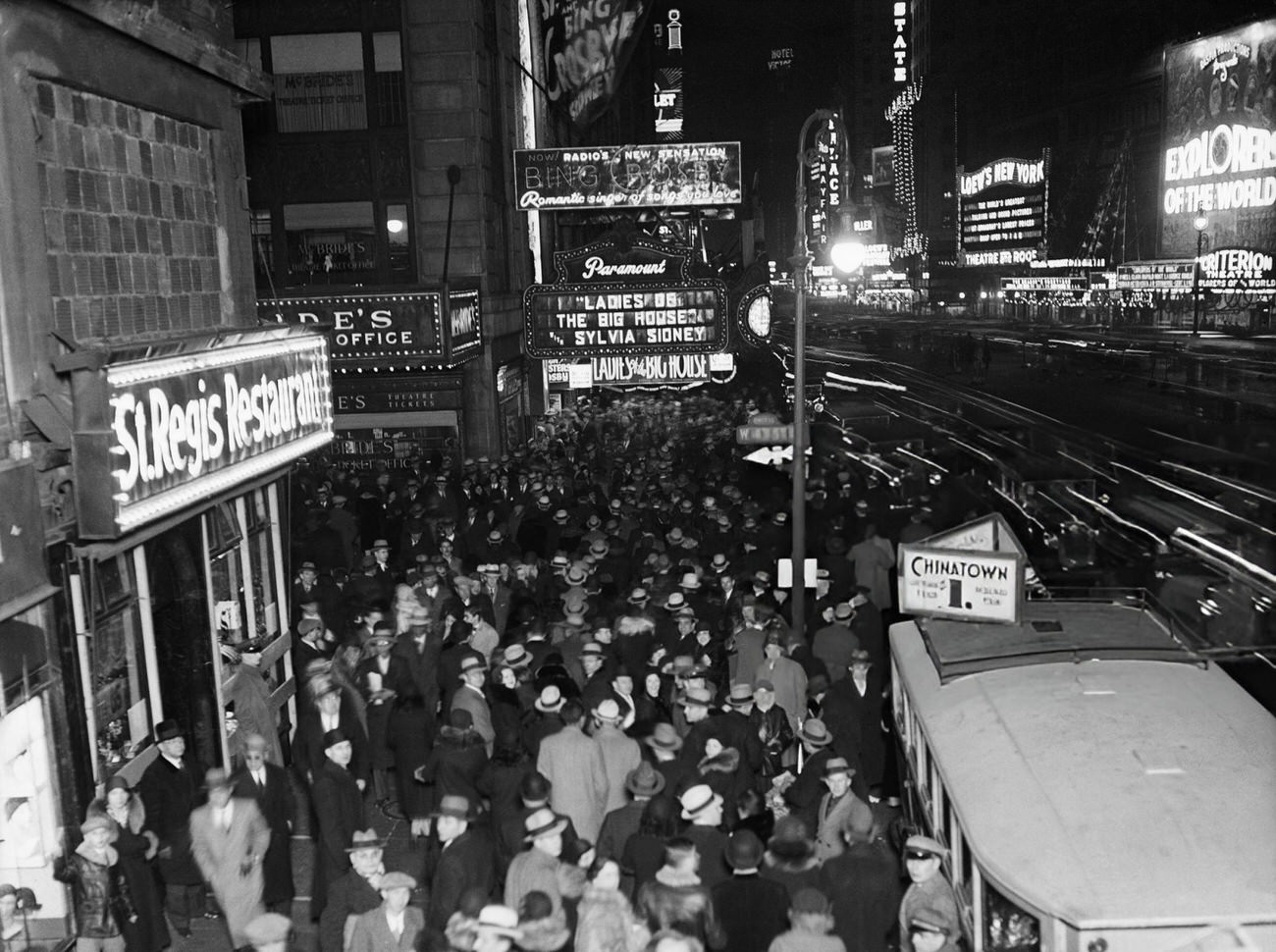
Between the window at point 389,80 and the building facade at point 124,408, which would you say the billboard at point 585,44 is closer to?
the window at point 389,80

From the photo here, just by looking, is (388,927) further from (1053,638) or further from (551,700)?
(1053,638)

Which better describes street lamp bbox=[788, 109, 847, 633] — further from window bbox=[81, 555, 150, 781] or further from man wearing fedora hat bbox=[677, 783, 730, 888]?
man wearing fedora hat bbox=[677, 783, 730, 888]

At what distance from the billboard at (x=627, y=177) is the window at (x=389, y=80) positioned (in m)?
2.84

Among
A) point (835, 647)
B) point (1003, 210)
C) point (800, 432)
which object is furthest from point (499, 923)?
point (1003, 210)

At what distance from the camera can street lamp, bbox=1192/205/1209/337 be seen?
77125mm

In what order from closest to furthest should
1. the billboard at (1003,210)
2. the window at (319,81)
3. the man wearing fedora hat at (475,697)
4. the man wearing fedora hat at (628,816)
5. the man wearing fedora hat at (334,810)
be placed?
the man wearing fedora hat at (628,816), the man wearing fedora hat at (334,810), the man wearing fedora hat at (475,697), the window at (319,81), the billboard at (1003,210)

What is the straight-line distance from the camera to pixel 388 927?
732 centimetres

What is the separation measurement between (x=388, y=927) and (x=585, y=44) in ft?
120

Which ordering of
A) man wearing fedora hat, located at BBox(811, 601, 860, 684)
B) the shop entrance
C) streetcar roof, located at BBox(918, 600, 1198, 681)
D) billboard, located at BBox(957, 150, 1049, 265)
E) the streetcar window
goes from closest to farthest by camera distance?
the streetcar window < streetcar roof, located at BBox(918, 600, 1198, 681) < the shop entrance < man wearing fedora hat, located at BBox(811, 601, 860, 684) < billboard, located at BBox(957, 150, 1049, 265)

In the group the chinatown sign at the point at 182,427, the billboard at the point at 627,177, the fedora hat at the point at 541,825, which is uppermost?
the billboard at the point at 627,177

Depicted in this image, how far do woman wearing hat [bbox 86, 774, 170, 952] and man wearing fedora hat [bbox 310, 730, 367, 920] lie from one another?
116 centimetres

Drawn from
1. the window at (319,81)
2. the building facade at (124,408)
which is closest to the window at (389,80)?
the window at (319,81)

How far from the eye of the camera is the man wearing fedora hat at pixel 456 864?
8.17 m

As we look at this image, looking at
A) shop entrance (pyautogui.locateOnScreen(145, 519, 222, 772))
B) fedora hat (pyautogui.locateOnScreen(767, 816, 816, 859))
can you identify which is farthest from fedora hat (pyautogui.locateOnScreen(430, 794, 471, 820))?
shop entrance (pyautogui.locateOnScreen(145, 519, 222, 772))
